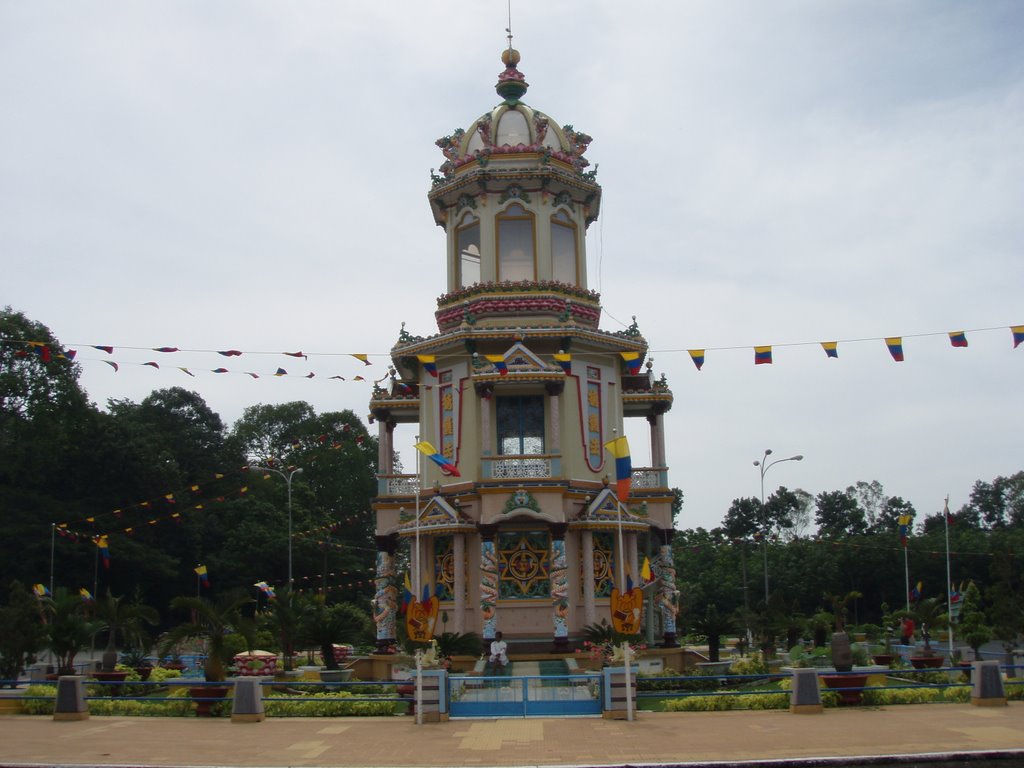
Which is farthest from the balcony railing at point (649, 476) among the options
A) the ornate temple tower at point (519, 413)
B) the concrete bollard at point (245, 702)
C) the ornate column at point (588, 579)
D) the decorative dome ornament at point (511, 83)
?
the concrete bollard at point (245, 702)

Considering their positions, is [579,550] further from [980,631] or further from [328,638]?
[980,631]

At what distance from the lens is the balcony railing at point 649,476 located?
1476 inches

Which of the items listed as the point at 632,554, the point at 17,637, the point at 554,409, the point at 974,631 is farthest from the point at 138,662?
the point at 974,631

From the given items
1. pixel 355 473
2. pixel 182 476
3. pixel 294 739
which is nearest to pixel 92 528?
pixel 182 476

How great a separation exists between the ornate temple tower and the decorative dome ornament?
0.06m

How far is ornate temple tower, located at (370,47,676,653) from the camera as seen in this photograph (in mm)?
33625

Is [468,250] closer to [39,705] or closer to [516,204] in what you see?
[516,204]

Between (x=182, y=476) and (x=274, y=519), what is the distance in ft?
22.3

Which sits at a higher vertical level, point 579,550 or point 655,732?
point 579,550

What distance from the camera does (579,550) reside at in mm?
34719

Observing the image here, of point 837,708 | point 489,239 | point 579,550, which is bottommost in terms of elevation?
point 837,708

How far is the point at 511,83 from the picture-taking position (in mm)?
40375

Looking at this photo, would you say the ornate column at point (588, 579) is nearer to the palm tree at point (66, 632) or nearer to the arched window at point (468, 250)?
the arched window at point (468, 250)

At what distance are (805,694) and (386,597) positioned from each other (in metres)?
18.1
